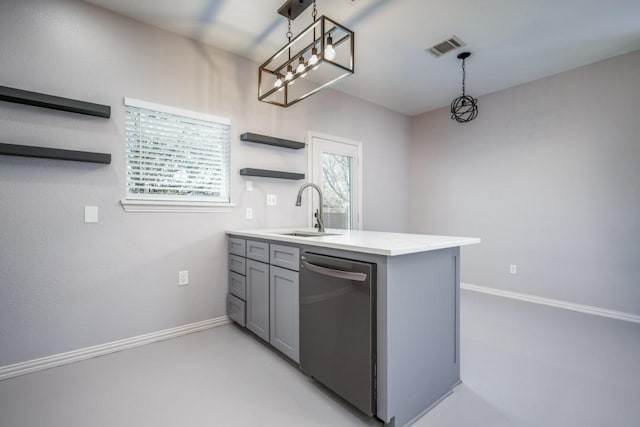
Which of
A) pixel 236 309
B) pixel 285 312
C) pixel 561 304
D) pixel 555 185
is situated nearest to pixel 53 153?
pixel 236 309

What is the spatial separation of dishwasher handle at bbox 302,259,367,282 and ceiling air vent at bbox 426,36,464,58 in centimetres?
247

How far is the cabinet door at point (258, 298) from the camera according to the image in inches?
88.0

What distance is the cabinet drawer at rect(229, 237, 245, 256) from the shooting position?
2.59 m

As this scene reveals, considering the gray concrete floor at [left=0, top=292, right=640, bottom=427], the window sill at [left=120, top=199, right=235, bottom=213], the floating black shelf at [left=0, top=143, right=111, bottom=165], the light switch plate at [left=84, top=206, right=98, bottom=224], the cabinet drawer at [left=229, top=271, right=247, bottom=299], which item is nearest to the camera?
the gray concrete floor at [left=0, top=292, right=640, bottom=427]

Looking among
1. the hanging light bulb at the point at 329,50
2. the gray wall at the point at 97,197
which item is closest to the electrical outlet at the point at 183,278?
the gray wall at the point at 97,197

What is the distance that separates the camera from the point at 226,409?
5.19ft

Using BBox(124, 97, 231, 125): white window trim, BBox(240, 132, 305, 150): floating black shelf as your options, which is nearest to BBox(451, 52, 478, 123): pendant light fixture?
BBox(240, 132, 305, 150): floating black shelf

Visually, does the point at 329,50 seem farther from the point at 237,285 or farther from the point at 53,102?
the point at 237,285

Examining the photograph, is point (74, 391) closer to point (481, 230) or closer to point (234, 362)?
point (234, 362)

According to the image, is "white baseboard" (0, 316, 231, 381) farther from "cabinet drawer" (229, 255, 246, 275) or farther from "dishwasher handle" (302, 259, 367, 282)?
"dishwasher handle" (302, 259, 367, 282)

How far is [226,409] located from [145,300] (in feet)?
4.27

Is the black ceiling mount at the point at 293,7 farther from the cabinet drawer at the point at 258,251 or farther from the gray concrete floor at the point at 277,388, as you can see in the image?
the gray concrete floor at the point at 277,388

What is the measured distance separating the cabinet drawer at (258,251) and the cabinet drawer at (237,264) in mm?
157

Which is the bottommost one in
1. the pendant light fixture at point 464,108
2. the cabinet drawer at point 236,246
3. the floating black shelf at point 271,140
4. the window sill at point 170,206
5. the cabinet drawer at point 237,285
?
the cabinet drawer at point 237,285
